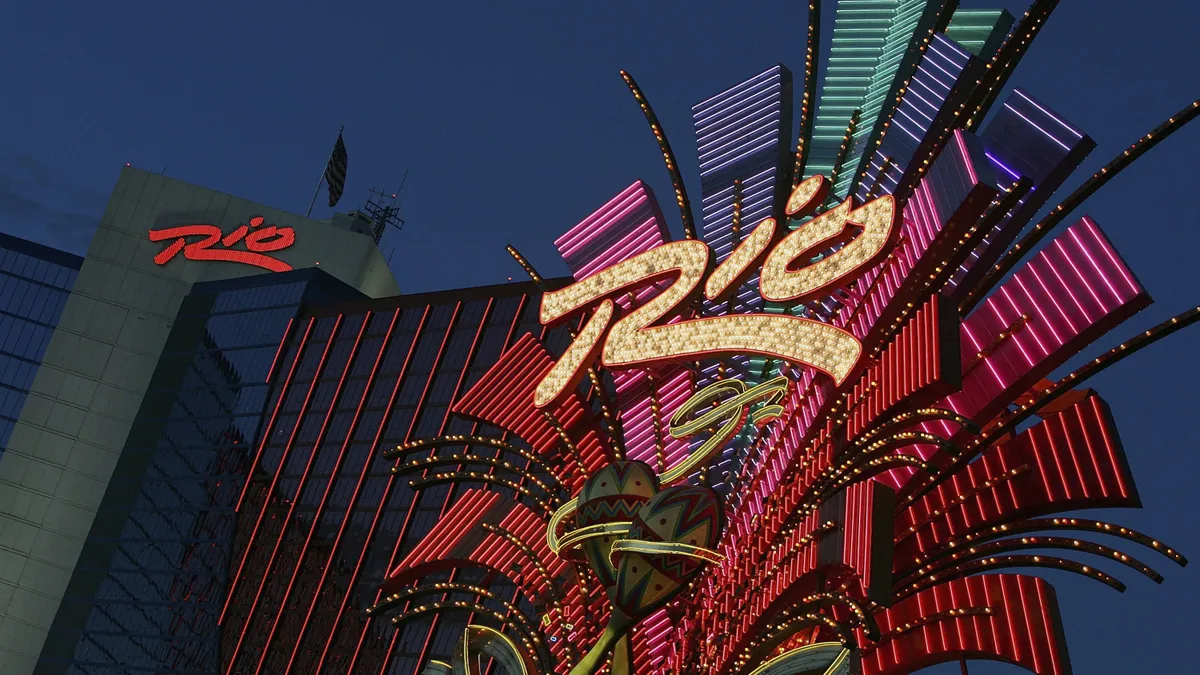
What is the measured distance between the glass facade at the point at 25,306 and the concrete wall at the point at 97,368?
62 cm

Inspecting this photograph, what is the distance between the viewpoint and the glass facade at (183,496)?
38656mm

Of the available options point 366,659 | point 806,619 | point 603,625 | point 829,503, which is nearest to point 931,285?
point 829,503

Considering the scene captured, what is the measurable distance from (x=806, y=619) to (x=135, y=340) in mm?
35181

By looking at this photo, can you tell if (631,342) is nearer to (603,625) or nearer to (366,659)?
(603,625)

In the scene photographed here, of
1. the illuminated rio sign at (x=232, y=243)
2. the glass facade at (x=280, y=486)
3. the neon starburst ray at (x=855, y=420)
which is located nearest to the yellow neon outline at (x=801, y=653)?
the neon starburst ray at (x=855, y=420)

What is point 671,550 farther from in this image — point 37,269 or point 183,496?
point 37,269

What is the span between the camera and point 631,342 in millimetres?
18375

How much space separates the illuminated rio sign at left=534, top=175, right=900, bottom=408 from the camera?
16062mm

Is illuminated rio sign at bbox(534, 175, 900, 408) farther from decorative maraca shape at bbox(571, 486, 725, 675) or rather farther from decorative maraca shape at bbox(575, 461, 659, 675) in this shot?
decorative maraca shape at bbox(571, 486, 725, 675)

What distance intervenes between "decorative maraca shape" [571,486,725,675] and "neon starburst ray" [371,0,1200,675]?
0.03 meters

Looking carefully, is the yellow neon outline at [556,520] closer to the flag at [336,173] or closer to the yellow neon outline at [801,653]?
the yellow neon outline at [801,653]

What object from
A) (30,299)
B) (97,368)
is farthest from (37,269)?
(97,368)

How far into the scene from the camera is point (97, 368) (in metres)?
45.9

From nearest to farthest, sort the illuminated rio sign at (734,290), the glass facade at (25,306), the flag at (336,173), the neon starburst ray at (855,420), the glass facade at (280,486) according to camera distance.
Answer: the neon starburst ray at (855,420)
the illuminated rio sign at (734,290)
the glass facade at (280,486)
the glass facade at (25,306)
the flag at (336,173)
